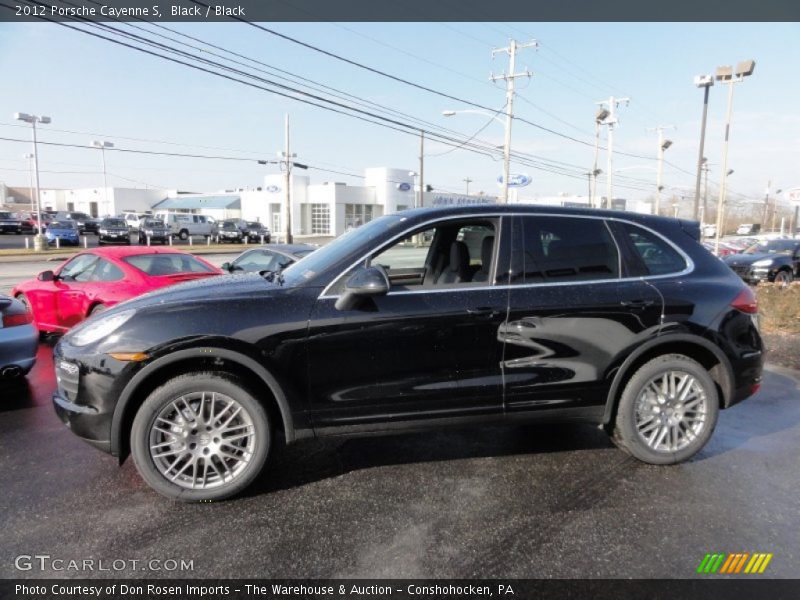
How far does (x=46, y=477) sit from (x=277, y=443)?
1.54 meters

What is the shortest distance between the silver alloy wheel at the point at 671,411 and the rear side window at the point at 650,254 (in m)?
0.74

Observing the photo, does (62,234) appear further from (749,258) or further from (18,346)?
(749,258)

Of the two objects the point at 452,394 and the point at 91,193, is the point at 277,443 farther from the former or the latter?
the point at 91,193

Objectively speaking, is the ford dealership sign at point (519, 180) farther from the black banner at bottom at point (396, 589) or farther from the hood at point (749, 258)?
the black banner at bottom at point (396, 589)

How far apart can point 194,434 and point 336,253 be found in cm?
145

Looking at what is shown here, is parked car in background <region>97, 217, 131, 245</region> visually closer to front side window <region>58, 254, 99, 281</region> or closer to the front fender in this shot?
front side window <region>58, 254, 99, 281</region>

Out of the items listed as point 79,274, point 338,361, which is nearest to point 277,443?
point 338,361

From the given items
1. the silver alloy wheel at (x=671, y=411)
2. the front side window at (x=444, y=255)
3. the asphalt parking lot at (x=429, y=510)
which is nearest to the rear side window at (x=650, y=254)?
the silver alloy wheel at (x=671, y=411)

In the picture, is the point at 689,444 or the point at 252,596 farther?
the point at 689,444

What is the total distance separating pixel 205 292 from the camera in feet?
11.2

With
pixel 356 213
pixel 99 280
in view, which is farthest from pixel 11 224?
pixel 99 280

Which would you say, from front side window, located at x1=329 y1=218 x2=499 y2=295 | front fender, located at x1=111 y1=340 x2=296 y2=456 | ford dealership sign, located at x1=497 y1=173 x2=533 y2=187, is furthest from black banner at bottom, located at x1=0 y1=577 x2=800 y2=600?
ford dealership sign, located at x1=497 y1=173 x2=533 y2=187

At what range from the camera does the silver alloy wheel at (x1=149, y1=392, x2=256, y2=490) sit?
3.26 m

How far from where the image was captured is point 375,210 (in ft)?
196
